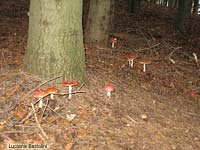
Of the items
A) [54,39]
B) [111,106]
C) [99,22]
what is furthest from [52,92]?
[99,22]

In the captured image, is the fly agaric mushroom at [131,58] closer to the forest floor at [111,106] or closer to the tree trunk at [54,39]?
the forest floor at [111,106]

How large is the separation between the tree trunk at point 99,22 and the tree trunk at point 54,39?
120 inches

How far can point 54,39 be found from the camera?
548 cm

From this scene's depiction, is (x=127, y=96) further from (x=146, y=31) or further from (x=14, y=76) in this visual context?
(x=146, y=31)

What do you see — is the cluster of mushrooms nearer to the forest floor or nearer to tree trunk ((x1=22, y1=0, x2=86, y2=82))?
the forest floor

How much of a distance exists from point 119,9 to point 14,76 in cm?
1282

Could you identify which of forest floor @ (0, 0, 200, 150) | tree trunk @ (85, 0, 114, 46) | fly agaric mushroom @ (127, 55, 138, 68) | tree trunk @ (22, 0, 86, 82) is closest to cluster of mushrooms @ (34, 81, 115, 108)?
forest floor @ (0, 0, 200, 150)

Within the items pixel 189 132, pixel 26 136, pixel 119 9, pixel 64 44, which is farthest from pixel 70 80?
pixel 119 9

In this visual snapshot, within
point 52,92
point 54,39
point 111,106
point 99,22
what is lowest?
point 111,106

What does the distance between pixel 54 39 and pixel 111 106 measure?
4.79 feet

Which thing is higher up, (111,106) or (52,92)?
(52,92)

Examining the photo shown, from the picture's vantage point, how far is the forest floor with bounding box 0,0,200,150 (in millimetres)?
4578

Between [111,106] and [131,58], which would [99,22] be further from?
[111,106]

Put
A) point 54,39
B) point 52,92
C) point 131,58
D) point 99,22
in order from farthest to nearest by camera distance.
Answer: point 99,22, point 131,58, point 54,39, point 52,92
